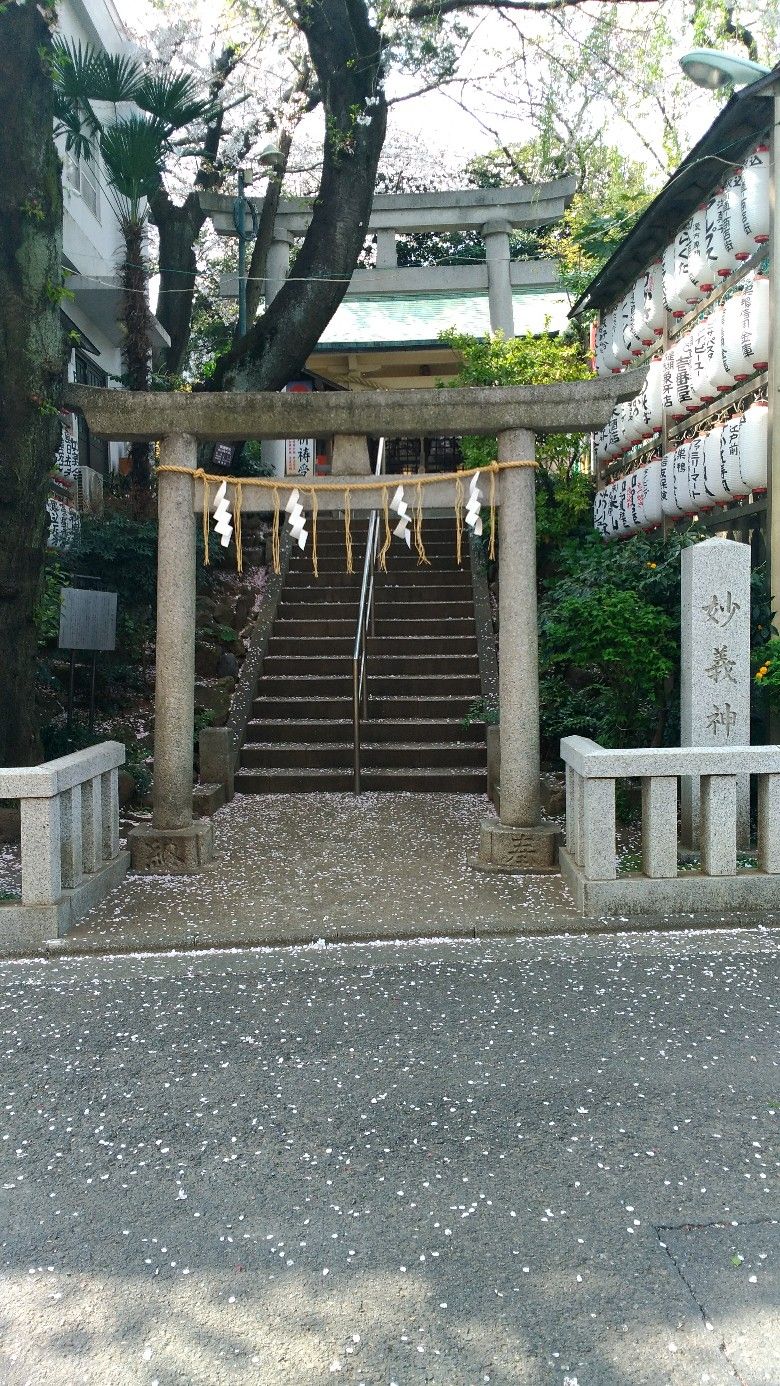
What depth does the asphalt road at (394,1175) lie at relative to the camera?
2471 millimetres

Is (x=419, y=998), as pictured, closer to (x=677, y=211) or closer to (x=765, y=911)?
(x=765, y=911)

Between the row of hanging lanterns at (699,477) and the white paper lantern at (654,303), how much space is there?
1.32m

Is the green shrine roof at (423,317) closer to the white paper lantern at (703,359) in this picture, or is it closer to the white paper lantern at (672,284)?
the white paper lantern at (672,284)

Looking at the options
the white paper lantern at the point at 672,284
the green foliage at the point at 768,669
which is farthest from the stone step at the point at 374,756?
the white paper lantern at the point at 672,284

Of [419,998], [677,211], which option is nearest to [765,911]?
[419,998]

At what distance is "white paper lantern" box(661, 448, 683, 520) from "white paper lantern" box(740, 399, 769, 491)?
145cm

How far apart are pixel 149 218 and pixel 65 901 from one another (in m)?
14.5

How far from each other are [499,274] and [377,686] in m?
9.29

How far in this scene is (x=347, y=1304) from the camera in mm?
2605

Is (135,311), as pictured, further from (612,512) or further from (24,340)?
(612,512)

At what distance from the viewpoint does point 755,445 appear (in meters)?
7.75

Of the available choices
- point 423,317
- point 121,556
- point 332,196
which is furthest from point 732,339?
point 423,317

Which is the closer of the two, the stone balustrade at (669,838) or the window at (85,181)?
the stone balustrade at (669,838)

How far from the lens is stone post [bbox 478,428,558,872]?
6.71m
